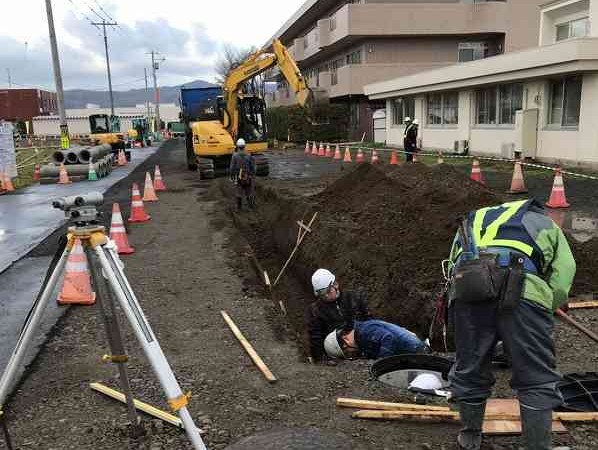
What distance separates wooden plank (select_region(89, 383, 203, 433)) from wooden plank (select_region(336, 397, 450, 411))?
3.34 ft

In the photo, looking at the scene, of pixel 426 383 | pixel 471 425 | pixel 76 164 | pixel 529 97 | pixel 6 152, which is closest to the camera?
pixel 471 425

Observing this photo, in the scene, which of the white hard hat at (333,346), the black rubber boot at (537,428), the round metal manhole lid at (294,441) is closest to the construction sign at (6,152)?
the white hard hat at (333,346)

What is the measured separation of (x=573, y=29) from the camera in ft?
67.3

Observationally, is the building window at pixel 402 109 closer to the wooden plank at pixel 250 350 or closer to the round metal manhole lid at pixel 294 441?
the wooden plank at pixel 250 350

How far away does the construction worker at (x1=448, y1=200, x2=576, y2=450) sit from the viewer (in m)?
2.86

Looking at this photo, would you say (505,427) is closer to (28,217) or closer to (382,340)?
(382,340)

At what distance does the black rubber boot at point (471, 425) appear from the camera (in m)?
3.20

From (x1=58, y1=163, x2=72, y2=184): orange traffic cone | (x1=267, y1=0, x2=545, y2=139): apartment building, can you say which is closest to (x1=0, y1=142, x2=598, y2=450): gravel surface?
(x1=58, y1=163, x2=72, y2=184): orange traffic cone

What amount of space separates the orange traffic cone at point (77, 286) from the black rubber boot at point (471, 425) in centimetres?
464

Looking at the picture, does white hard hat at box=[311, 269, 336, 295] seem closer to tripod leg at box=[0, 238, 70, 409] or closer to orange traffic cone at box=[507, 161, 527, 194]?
tripod leg at box=[0, 238, 70, 409]

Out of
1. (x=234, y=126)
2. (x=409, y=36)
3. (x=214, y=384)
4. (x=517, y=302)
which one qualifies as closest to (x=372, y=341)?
(x=214, y=384)

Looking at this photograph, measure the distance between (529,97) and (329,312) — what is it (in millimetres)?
15364

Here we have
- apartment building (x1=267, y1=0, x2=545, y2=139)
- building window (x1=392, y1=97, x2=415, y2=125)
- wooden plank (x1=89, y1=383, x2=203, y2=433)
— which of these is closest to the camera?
wooden plank (x1=89, y1=383, x2=203, y2=433)

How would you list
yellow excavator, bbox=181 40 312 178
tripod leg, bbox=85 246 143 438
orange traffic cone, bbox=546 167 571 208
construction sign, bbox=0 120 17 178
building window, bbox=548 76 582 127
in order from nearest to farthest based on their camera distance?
tripod leg, bbox=85 246 143 438 → orange traffic cone, bbox=546 167 571 208 → building window, bbox=548 76 582 127 → yellow excavator, bbox=181 40 312 178 → construction sign, bbox=0 120 17 178
